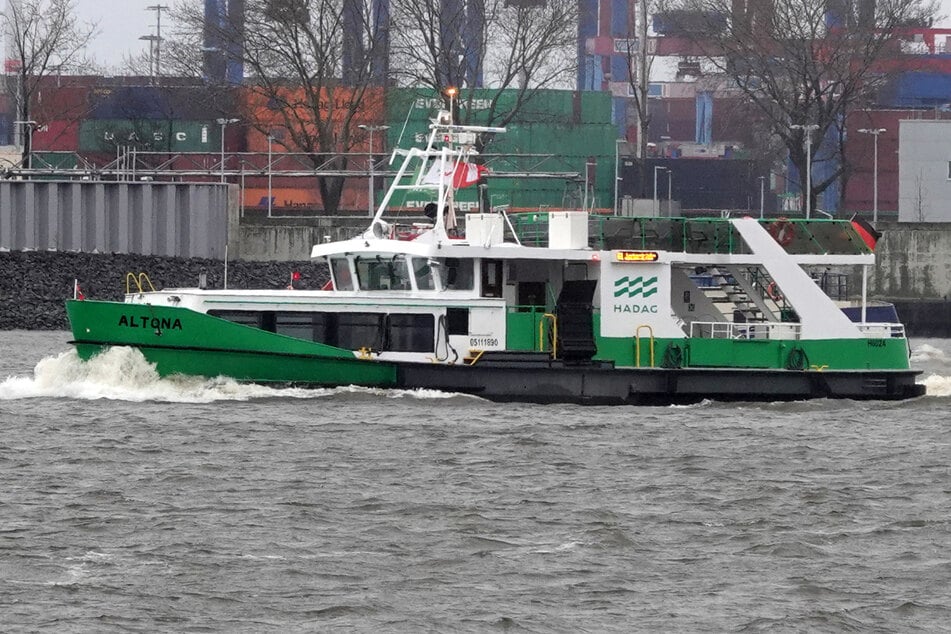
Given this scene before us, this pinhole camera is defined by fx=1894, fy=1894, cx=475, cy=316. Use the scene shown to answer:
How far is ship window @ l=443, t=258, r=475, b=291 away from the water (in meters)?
1.83

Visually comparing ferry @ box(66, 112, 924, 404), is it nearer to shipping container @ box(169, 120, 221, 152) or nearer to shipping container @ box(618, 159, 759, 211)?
shipping container @ box(169, 120, 221, 152)

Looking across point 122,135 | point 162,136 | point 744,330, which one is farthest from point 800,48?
point 744,330

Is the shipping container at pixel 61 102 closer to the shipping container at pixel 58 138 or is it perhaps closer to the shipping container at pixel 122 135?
the shipping container at pixel 58 138

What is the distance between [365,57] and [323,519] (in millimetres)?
49514

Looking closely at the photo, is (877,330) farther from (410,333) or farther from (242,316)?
(242,316)

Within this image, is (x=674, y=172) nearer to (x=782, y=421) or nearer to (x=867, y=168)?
(x=867, y=168)

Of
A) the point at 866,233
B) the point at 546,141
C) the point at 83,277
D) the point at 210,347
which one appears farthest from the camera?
the point at 546,141

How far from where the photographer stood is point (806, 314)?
30.8 m

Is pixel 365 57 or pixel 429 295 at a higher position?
pixel 365 57

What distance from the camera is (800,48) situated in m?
68.6

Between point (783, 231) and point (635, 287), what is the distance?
2.79m

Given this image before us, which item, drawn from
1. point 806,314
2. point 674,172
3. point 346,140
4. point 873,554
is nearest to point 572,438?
point 806,314

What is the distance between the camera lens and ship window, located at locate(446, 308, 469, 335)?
96.8 feet

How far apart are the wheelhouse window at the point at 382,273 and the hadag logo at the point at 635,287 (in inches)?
131
